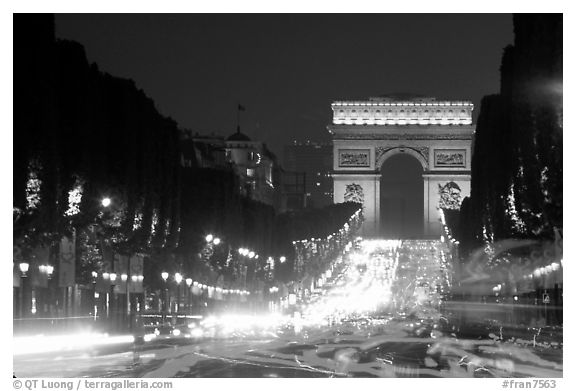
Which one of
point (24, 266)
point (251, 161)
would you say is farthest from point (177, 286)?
point (251, 161)

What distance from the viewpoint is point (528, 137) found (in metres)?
40.5

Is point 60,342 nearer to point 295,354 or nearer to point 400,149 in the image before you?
point 295,354

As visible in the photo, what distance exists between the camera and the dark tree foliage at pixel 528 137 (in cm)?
3478

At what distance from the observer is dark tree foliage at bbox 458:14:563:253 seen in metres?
34.8

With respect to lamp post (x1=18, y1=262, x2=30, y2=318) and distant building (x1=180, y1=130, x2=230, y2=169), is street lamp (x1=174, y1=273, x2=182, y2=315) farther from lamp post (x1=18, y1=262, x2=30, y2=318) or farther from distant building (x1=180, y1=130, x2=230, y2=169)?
lamp post (x1=18, y1=262, x2=30, y2=318)

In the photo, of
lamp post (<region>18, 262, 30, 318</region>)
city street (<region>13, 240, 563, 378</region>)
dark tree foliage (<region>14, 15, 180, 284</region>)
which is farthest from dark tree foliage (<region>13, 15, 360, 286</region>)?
city street (<region>13, 240, 563, 378</region>)

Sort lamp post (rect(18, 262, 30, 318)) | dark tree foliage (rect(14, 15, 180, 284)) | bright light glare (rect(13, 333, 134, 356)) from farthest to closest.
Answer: lamp post (rect(18, 262, 30, 318)), dark tree foliage (rect(14, 15, 180, 284)), bright light glare (rect(13, 333, 134, 356))

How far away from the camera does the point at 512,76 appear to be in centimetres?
4772

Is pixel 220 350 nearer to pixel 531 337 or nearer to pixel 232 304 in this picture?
pixel 531 337

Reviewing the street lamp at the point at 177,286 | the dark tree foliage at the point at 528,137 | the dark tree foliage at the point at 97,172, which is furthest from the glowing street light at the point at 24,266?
the street lamp at the point at 177,286

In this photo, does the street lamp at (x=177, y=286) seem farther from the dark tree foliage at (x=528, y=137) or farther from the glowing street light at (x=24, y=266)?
the glowing street light at (x=24, y=266)
